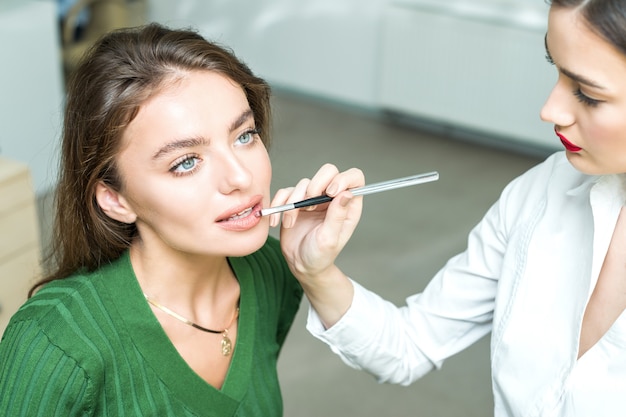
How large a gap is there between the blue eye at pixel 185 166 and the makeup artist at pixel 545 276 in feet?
0.48

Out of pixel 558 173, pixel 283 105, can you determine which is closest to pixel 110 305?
pixel 558 173

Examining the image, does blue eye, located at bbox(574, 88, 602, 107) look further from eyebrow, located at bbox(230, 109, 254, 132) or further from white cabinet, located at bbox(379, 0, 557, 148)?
white cabinet, located at bbox(379, 0, 557, 148)

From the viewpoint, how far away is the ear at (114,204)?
133 centimetres

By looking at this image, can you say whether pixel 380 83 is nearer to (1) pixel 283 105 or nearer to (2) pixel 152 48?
(1) pixel 283 105

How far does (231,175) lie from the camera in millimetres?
1238

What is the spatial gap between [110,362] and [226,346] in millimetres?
238

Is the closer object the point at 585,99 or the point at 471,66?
the point at 585,99

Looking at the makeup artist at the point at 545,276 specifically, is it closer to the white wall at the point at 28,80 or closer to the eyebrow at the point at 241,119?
the eyebrow at the point at 241,119

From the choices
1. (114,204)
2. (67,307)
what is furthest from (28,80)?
(67,307)

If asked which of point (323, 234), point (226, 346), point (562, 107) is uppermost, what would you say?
point (562, 107)

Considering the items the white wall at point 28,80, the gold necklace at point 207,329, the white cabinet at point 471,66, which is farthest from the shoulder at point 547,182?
the white cabinet at point 471,66

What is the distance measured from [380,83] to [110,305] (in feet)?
12.6

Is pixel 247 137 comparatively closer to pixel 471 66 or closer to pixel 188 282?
pixel 188 282

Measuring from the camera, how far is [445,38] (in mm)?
4609
